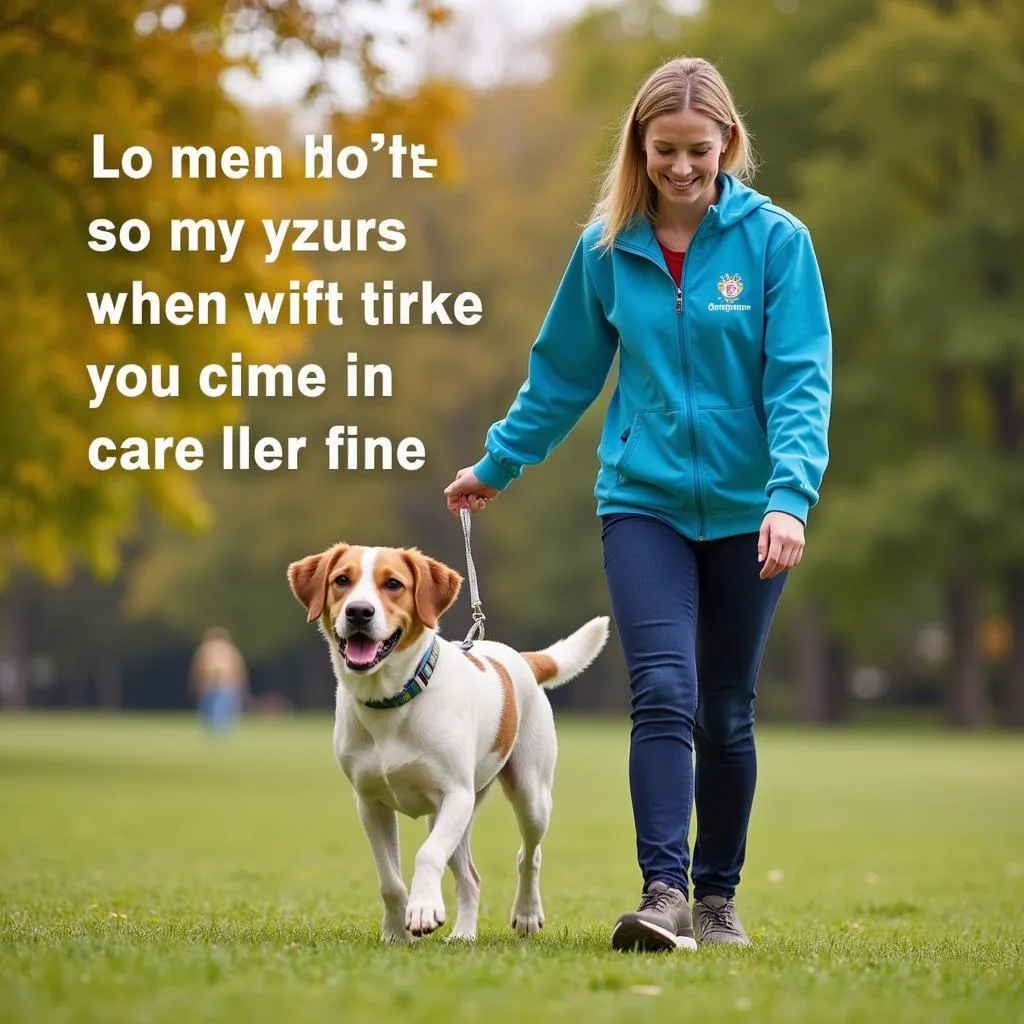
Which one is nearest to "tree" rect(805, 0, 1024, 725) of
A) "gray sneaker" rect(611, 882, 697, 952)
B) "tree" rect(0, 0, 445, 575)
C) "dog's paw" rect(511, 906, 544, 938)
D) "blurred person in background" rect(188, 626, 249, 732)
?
"blurred person in background" rect(188, 626, 249, 732)

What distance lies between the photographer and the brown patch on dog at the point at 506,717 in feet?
20.3

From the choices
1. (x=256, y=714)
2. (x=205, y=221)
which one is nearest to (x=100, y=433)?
(x=205, y=221)

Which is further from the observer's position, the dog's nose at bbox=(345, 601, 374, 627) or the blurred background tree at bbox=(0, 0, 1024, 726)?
the blurred background tree at bbox=(0, 0, 1024, 726)

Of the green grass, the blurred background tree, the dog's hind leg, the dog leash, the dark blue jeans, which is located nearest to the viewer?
the green grass

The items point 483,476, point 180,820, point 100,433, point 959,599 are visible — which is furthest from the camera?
point 959,599

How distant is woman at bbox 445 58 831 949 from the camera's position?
5.64 meters

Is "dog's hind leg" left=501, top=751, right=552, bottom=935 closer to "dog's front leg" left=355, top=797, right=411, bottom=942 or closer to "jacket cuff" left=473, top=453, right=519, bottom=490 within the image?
"dog's front leg" left=355, top=797, right=411, bottom=942

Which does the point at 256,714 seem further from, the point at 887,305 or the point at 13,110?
the point at 13,110

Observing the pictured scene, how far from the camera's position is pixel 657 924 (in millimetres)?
5367

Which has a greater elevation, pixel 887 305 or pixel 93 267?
pixel 887 305

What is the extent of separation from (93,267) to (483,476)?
10.7m

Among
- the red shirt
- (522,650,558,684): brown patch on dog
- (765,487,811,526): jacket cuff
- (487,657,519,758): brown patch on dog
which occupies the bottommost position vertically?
(487,657,519,758): brown patch on dog

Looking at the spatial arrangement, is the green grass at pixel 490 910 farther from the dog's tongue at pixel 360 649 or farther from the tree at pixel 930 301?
the tree at pixel 930 301

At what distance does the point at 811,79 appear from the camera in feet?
117
